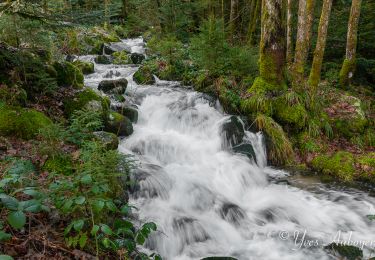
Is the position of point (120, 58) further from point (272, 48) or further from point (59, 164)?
point (59, 164)

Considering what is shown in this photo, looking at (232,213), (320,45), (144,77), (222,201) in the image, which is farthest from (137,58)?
(232,213)

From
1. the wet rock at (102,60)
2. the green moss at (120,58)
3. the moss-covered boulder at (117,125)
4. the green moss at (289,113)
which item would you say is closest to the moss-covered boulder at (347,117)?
the green moss at (289,113)

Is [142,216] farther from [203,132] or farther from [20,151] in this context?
[203,132]

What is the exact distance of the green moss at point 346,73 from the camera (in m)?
11.9

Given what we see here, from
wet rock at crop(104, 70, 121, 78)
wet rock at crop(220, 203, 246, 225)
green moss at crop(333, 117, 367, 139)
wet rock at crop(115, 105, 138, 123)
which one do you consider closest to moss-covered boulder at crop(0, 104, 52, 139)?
wet rock at crop(115, 105, 138, 123)

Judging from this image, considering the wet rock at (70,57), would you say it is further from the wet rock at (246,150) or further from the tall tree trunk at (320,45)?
the tall tree trunk at (320,45)

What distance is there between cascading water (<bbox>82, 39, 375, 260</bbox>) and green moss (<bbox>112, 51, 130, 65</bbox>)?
22.7 feet

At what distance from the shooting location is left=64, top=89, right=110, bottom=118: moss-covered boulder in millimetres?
7098

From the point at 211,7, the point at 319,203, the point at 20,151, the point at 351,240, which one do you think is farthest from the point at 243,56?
the point at 211,7

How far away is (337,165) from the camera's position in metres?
7.90

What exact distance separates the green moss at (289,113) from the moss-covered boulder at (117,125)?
164 inches

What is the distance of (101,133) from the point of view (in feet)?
21.0

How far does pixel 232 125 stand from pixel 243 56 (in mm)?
2998

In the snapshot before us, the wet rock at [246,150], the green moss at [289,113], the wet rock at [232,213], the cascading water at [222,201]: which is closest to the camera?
the cascading water at [222,201]
